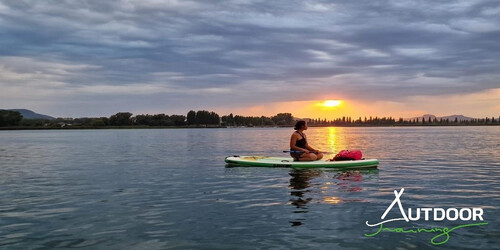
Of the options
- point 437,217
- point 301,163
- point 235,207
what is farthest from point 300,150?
point 437,217

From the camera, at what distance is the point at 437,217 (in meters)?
12.1

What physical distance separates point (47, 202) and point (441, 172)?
2003cm

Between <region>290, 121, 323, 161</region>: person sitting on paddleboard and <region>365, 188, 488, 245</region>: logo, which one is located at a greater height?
<region>290, 121, 323, 161</region>: person sitting on paddleboard

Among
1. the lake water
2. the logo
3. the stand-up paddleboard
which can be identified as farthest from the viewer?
the stand-up paddleboard

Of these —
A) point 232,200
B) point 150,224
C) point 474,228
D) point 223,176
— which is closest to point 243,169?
point 223,176

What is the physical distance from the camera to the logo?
10537mm

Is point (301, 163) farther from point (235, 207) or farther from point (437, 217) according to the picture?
point (437, 217)

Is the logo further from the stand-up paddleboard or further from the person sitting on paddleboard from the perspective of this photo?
the person sitting on paddleboard

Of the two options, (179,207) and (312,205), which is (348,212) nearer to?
(312,205)

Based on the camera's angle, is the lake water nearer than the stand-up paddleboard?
Yes

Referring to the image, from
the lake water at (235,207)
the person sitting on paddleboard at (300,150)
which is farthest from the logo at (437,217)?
the person sitting on paddleboard at (300,150)

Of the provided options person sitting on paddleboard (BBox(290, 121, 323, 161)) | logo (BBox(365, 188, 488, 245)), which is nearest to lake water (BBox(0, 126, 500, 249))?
logo (BBox(365, 188, 488, 245))

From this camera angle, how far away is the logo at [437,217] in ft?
34.6

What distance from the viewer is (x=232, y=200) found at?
50.0 feet
